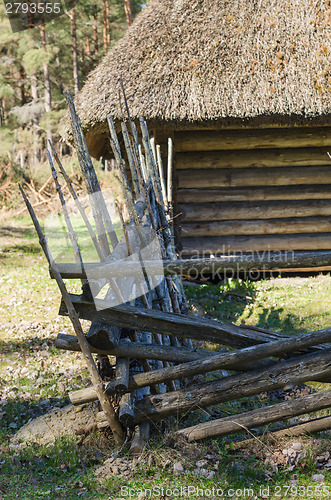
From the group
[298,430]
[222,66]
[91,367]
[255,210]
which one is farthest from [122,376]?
[222,66]

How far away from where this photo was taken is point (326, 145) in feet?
22.9

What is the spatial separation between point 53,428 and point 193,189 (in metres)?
4.85

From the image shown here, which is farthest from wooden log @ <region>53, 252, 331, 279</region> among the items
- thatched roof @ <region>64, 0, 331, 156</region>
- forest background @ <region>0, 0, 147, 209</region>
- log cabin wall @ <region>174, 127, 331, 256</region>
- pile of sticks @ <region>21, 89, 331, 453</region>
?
forest background @ <region>0, 0, 147, 209</region>

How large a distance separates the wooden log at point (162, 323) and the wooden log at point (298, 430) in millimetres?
601

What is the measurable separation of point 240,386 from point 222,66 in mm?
5225

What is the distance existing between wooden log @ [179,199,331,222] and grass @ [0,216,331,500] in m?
1.13

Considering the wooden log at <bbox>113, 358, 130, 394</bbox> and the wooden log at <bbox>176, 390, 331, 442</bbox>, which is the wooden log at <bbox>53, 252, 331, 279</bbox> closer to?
the wooden log at <bbox>113, 358, 130, 394</bbox>

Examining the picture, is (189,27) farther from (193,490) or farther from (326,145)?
(193,490)

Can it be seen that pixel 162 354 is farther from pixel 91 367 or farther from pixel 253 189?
pixel 253 189

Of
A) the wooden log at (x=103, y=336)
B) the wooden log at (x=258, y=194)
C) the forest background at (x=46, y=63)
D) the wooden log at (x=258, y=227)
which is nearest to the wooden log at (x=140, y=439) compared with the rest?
the wooden log at (x=103, y=336)

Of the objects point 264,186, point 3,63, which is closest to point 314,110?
point 264,186

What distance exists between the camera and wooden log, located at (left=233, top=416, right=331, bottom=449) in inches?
106

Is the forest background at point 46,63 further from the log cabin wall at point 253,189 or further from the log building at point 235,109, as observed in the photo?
the log cabin wall at point 253,189

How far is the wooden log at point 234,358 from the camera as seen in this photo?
8.50 ft
